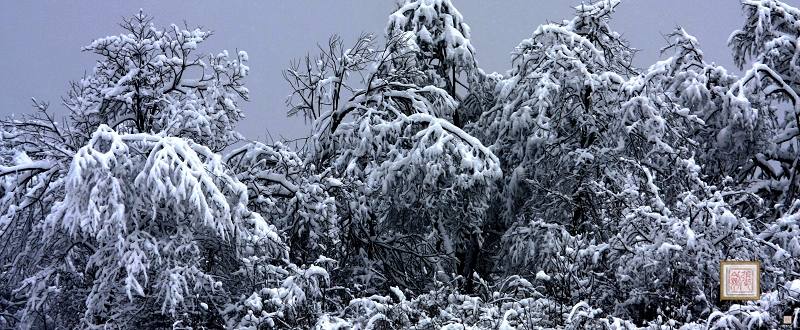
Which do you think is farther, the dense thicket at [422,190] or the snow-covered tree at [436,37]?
the snow-covered tree at [436,37]

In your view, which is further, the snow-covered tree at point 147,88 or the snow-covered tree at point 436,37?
the snow-covered tree at point 436,37

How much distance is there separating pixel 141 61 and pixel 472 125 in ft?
22.9

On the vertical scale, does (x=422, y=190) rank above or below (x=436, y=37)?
below

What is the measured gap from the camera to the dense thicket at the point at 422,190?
9.84m

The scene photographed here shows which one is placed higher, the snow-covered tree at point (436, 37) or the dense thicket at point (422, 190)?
the snow-covered tree at point (436, 37)

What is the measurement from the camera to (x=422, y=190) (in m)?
14.1

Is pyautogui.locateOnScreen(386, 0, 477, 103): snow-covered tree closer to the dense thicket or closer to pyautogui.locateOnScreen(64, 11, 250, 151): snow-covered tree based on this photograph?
the dense thicket

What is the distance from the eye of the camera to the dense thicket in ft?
32.3

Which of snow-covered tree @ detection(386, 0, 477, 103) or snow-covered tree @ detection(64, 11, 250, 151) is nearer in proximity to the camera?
snow-covered tree @ detection(64, 11, 250, 151)

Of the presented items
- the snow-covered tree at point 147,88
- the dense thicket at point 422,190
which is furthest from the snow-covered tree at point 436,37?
the snow-covered tree at point 147,88

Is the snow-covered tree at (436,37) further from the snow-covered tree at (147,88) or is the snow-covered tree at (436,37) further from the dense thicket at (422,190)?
the snow-covered tree at (147,88)

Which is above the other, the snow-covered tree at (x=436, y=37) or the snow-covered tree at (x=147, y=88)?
the snow-covered tree at (x=436, y=37)

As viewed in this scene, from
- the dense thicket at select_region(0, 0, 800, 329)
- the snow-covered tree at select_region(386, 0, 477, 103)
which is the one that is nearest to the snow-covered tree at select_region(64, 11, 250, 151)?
the dense thicket at select_region(0, 0, 800, 329)

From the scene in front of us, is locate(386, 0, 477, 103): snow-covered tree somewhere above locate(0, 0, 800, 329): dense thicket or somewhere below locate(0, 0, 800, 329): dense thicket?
above
